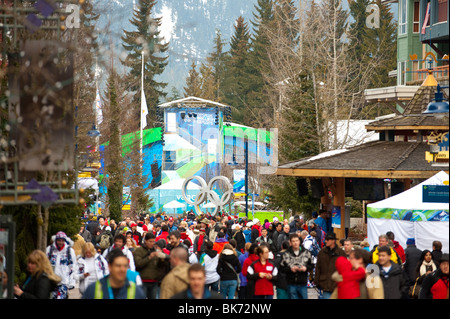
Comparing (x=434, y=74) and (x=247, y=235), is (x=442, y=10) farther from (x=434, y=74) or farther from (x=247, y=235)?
(x=247, y=235)

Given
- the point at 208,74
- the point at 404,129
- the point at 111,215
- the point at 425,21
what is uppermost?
the point at 208,74

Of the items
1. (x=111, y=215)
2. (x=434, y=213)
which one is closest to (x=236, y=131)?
(x=111, y=215)

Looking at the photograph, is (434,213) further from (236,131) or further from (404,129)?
(236,131)

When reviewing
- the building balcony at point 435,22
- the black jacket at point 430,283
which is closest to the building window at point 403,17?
the building balcony at point 435,22

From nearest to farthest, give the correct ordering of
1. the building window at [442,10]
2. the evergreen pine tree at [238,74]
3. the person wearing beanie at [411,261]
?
the person wearing beanie at [411,261] < the building window at [442,10] < the evergreen pine tree at [238,74]

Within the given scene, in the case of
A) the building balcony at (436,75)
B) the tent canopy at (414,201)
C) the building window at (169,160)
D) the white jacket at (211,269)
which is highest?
the building balcony at (436,75)

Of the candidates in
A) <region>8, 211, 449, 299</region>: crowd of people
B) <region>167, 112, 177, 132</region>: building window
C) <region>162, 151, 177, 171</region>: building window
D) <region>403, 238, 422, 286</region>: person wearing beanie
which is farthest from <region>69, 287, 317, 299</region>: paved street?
<region>162, 151, 177, 171</region>: building window

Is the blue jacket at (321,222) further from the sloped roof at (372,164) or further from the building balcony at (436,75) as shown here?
the building balcony at (436,75)

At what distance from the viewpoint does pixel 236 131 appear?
85.6 m

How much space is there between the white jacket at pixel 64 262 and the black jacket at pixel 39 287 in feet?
11.3

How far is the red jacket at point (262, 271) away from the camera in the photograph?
1466cm

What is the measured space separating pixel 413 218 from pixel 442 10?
2006 cm

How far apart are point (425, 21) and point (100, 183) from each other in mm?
18979

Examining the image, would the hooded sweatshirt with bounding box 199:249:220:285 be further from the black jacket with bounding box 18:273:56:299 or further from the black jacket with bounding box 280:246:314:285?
the black jacket with bounding box 18:273:56:299
